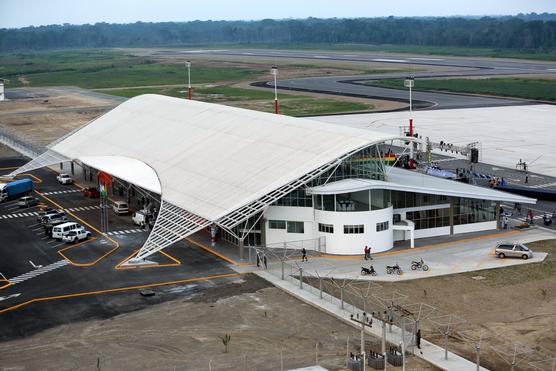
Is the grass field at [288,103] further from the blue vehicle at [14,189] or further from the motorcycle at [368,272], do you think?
the motorcycle at [368,272]

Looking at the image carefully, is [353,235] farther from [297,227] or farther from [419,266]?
[419,266]

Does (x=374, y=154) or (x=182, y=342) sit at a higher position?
(x=374, y=154)

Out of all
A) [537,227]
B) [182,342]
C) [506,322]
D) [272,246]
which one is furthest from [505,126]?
[182,342]

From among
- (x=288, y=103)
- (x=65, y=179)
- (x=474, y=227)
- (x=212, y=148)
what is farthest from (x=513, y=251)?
(x=288, y=103)

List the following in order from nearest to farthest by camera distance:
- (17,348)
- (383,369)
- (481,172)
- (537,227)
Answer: (383,369)
(17,348)
(537,227)
(481,172)

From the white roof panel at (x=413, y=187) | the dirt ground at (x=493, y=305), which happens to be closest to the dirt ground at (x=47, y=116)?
the white roof panel at (x=413, y=187)

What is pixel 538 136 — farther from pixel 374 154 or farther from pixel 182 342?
pixel 182 342

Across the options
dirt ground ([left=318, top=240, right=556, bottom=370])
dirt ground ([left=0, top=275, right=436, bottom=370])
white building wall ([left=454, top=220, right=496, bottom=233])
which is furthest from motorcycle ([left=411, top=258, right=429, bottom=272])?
white building wall ([left=454, top=220, right=496, bottom=233])
